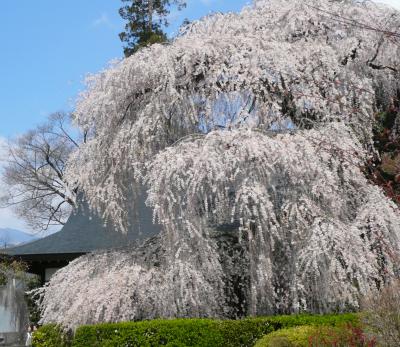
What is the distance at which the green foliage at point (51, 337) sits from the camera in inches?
434

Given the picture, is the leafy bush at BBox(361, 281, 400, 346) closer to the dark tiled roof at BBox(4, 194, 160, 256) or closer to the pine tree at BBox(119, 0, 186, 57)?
the dark tiled roof at BBox(4, 194, 160, 256)

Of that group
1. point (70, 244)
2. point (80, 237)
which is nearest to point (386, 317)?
point (70, 244)

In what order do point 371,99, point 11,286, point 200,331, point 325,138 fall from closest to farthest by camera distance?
point 200,331 < point 325,138 < point 371,99 < point 11,286

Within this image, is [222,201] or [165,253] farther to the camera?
[165,253]

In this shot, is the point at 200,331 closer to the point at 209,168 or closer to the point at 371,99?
the point at 209,168

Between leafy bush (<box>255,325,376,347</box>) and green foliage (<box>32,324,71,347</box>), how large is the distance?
4.86m

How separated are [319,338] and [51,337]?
6.25 metres

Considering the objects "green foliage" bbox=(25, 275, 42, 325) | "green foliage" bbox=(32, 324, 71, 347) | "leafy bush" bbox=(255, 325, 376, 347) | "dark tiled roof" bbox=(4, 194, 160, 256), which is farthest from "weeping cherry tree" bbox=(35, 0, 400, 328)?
"green foliage" bbox=(25, 275, 42, 325)

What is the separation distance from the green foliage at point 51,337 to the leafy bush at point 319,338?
191 inches

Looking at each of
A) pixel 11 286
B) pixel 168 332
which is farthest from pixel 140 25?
pixel 168 332

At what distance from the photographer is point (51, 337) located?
11211 millimetres

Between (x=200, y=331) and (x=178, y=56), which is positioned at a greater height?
(x=178, y=56)

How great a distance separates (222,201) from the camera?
9.87 metres

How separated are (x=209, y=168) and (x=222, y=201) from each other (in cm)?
64
